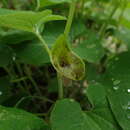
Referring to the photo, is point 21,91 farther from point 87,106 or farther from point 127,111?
point 127,111

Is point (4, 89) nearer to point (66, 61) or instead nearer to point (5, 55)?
point (5, 55)

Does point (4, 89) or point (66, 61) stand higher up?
point (66, 61)

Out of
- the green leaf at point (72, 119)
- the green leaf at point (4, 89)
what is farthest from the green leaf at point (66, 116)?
the green leaf at point (4, 89)

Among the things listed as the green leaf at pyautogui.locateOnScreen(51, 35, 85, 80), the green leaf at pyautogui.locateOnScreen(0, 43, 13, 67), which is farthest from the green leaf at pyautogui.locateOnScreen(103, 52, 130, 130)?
the green leaf at pyautogui.locateOnScreen(0, 43, 13, 67)

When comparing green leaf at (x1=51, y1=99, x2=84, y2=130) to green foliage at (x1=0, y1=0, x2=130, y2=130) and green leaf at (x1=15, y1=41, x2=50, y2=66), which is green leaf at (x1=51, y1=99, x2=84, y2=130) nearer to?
green foliage at (x1=0, y1=0, x2=130, y2=130)

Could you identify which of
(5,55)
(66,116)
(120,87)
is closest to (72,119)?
(66,116)

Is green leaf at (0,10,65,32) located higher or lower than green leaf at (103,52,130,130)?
higher

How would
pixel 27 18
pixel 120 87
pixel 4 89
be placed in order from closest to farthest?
pixel 27 18 → pixel 120 87 → pixel 4 89

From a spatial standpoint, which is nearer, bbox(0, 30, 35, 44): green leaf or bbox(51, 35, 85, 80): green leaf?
bbox(51, 35, 85, 80): green leaf
